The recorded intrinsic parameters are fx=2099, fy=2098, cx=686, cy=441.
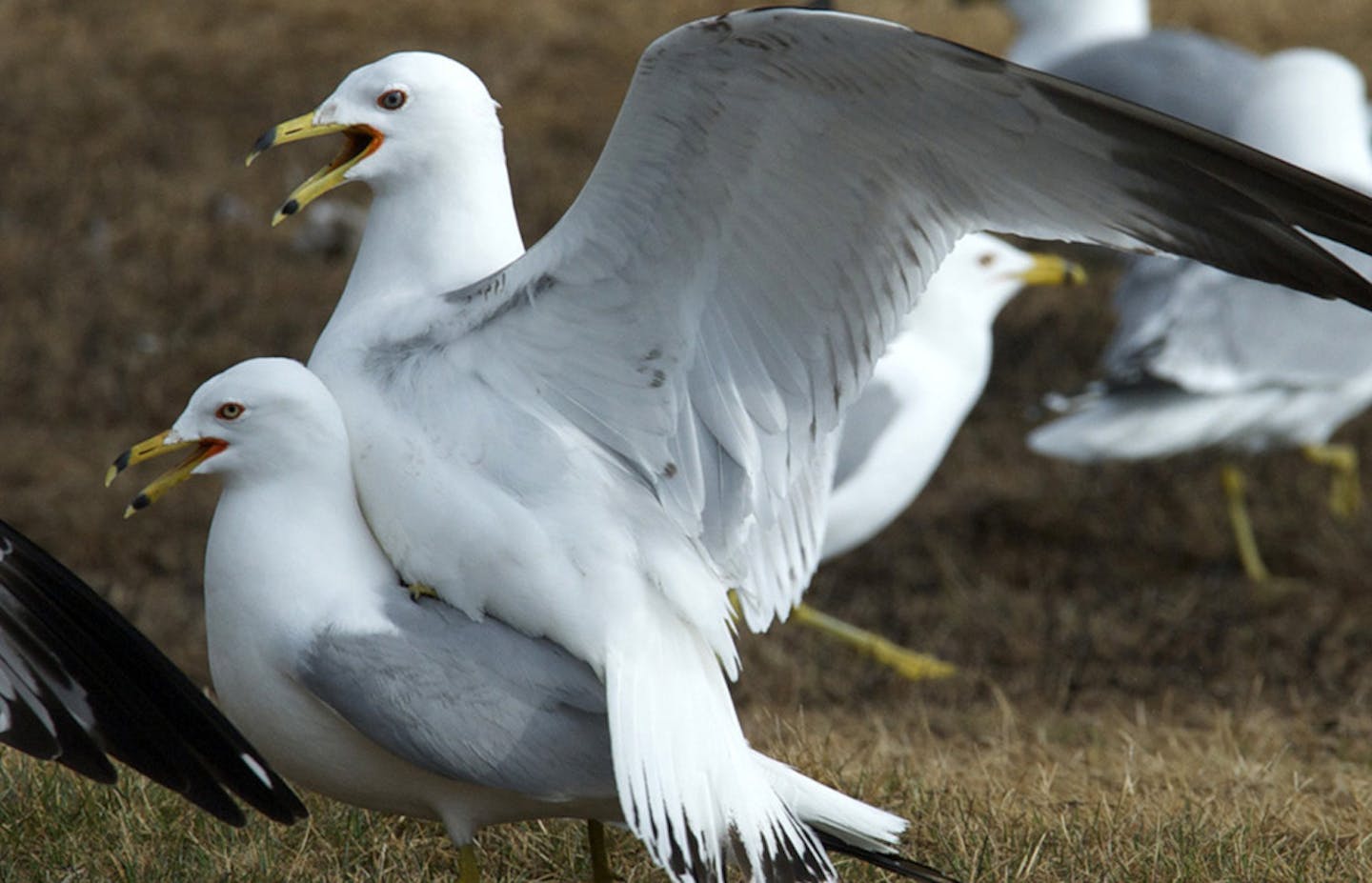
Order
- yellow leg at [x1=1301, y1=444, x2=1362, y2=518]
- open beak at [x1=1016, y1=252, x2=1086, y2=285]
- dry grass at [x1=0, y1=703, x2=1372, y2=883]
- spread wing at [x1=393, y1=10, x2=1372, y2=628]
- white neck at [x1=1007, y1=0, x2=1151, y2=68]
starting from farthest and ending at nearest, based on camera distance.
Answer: white neck at [x1=1007, y1=0, x2=1151, y2=68] < yellow leg at [x1=1301, y1=444, x2=1362, y2=518] < open beak at [x1=1016, y1=252, x2=1086, y2=285] < dry grass at [x1=0, y1=703, x2=1372, y2=883] < spread wing at [x1=393, y1=10, x2=1372, y2=628]

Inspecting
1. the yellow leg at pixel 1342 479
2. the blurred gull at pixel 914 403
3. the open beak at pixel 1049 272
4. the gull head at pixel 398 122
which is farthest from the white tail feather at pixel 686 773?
the yellow leg at pixel 1342 479

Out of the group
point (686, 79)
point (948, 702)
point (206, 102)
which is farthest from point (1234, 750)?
point (206, 102)

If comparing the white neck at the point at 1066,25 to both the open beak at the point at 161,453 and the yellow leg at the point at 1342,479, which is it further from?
the open beak at the point at 161,453

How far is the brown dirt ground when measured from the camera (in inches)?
236

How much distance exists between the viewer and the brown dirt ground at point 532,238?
6.00 m

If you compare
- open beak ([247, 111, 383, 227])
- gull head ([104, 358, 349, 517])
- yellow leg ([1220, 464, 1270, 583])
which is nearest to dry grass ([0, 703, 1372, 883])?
gull head ([104, 358, 349, 517])

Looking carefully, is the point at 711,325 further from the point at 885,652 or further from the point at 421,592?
the point at 885,652

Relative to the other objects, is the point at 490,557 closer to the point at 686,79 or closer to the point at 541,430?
the point at 541,430

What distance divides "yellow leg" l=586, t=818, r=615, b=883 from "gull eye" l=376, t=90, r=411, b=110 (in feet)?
3.83

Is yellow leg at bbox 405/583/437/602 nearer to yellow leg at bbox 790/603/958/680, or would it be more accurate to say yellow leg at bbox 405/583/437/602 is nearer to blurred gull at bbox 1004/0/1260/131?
yellow leg at bbox 790/603/958/680

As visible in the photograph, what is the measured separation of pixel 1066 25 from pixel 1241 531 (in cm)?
455

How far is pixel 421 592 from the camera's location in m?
3.07

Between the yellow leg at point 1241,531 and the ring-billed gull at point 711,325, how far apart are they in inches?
149

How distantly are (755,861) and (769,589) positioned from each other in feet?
1.43
